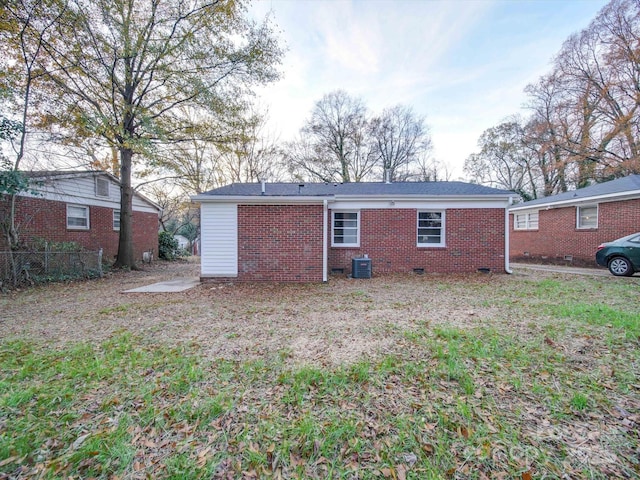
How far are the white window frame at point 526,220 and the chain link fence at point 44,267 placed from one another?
2071 centimetres

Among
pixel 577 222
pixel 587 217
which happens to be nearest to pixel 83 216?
pixel 577 222

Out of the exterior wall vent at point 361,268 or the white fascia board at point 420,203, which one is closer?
the exterior wall vent at point 361,268

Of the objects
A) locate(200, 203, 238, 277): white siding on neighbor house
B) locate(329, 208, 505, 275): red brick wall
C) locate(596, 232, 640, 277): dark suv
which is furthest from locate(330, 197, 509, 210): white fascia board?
locate(200, 203, 238, 277): white siding on neighbor house

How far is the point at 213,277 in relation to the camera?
889 centimetres

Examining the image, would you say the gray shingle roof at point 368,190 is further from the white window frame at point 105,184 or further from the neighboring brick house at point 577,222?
the white window frame at point 105,184

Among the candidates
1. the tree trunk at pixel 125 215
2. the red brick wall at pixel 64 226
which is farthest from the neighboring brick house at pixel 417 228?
the red brick wall at pixel 64 226

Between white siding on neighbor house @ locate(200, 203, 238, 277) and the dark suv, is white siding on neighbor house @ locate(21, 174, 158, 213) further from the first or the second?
the dark suv

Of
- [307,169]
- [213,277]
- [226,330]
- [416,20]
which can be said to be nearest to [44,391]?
[226,330]

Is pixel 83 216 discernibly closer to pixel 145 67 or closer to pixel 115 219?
pixel 115 219

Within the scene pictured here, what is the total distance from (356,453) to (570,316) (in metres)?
5.30

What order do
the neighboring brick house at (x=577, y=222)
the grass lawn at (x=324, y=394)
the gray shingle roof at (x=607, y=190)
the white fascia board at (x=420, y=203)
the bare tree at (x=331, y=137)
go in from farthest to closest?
the bare tree at (x=331, y=137) → the neighboring brick house at (x=577, y=222) → the gray shingle roof at (x=607, y=190) → the white fascia board at (x=420, y=203) → the grass lawn at (x=324, y=394)

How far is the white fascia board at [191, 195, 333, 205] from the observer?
8.48 m

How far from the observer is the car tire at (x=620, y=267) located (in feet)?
29.3

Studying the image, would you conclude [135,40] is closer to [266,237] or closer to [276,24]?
[276,24]
